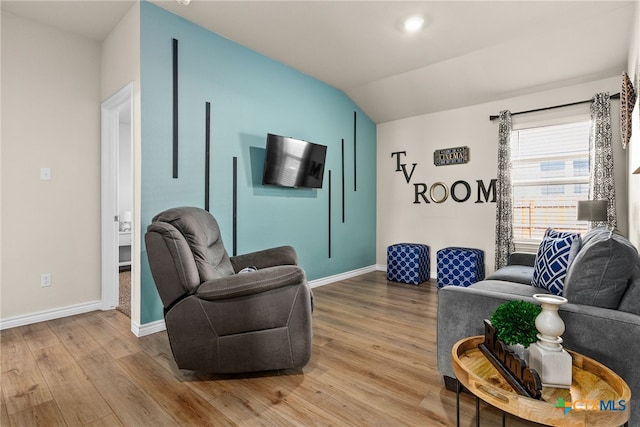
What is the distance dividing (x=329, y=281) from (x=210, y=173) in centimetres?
223

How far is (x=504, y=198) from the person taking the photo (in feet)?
13.5

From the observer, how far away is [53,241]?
10.1ft

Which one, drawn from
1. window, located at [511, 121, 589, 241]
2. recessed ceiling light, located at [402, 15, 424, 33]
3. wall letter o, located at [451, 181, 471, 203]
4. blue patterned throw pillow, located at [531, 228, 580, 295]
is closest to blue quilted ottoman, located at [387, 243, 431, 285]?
wall letter o, located at [451, 181, 471, 203]

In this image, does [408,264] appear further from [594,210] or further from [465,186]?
[594,210]

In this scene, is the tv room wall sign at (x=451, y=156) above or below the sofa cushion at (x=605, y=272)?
above

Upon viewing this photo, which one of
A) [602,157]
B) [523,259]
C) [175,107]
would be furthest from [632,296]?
[175,107]

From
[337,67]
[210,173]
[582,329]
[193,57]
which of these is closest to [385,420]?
[582,329]

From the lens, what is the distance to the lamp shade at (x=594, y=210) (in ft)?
9.79

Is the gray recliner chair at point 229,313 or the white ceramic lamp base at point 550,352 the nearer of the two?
the white ceramic lamp base at point 550,352

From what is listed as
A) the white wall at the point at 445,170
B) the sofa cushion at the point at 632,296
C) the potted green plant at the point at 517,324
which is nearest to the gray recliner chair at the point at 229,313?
the potted green plant at the point at 517,324

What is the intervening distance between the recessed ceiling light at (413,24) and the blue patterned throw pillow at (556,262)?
224 centimetres

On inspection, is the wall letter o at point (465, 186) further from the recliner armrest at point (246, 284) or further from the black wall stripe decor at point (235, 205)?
the recliner armrest at point (246, 284)

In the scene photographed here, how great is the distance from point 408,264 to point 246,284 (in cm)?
312

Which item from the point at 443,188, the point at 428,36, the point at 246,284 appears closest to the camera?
the point at 246,284
